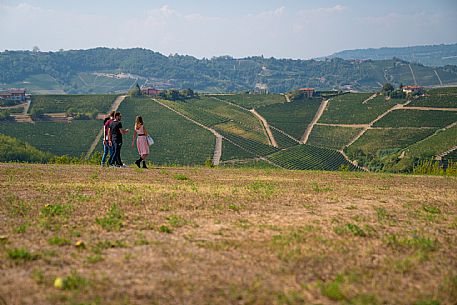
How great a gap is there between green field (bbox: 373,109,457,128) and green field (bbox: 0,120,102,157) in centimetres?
6672

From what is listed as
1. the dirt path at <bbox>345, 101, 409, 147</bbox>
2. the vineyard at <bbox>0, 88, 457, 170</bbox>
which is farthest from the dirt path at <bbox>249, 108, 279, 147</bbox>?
the dirt path at <bbox>345, 101, 409, 147</bbox>

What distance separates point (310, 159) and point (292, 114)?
42778mm

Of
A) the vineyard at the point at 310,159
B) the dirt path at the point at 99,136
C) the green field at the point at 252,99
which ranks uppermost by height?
the green field at the point at 252,99

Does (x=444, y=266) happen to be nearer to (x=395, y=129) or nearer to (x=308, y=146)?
(x=308, y=146)

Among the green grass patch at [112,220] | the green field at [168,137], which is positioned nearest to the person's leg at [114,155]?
the green grass patch at [112,220]

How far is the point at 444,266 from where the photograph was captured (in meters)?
6.91

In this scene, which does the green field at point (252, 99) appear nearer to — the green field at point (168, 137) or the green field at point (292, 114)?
the green field at point (292, 114)

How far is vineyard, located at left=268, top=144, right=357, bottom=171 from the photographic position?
84375 millimetres

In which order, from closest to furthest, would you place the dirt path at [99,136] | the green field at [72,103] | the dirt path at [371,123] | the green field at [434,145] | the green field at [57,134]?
1. the green field at [434,145]
2. the dirt path at [99,136]
3. the green field at [57,134]
4. the dirt path at [371,123]
5. the green field at [72,103]

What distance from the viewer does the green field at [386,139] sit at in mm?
93375

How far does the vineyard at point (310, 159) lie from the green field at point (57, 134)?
37.7m

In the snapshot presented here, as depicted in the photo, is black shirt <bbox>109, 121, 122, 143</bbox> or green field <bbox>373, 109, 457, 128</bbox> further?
green field <bbox>373, 109, 457, 128</bbox>

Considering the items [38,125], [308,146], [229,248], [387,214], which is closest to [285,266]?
[229,248]

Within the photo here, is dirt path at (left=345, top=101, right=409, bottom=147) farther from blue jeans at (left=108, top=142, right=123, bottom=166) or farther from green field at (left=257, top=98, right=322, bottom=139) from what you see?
blue jeans at (left=108, top=142, right=123, bottom=166)
